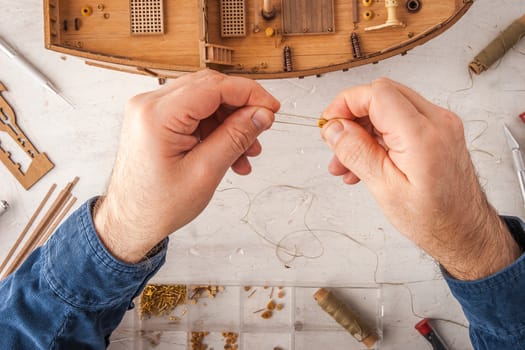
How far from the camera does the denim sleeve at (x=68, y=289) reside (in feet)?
4.31

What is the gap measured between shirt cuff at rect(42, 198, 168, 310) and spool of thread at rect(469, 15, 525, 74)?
1.66m

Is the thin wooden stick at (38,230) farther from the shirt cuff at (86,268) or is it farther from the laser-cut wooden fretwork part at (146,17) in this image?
the shirt cuff at (86,268)

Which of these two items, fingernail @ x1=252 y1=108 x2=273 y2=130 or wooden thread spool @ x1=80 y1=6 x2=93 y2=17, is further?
wooden thread spool @ x1=80 y1=6 x2=93 y2=17

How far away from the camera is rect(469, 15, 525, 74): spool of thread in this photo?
2.10 m

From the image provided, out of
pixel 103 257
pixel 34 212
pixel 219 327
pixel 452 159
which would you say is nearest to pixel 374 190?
pixel 452 159

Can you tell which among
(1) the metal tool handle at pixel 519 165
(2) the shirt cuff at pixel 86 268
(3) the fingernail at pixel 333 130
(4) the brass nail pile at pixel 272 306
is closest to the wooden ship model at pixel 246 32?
(1) the metal tool handle at pixel 519 165

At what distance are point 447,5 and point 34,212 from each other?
2.08m

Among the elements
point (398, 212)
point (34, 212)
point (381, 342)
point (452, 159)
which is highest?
point (452, 159)

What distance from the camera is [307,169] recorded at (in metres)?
2.21

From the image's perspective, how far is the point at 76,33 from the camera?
78.9 inches

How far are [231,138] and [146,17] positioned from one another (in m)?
1.00

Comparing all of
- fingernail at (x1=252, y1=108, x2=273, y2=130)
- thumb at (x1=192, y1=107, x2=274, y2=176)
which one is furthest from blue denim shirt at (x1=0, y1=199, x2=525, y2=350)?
fingernail at (x1=252, y1=108, x2=273, y2=130)

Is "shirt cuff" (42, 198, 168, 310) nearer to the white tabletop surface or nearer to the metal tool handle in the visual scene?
the white tabletop surface

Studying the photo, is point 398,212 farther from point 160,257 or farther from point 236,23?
point 236,23
